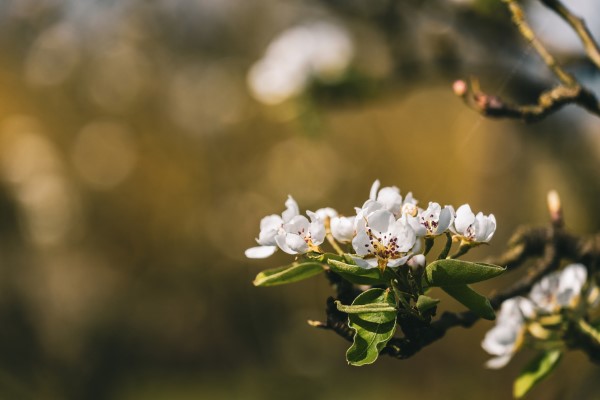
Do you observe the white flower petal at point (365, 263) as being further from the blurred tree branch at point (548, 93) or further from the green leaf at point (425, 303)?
the blurred tree branch at point (548, 93)

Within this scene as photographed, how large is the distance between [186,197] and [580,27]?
21.1ft

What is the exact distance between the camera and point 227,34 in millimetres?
6156

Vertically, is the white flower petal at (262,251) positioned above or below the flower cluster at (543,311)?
above

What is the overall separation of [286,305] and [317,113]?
471 cm

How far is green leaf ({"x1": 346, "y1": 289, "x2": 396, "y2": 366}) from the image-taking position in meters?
0.50

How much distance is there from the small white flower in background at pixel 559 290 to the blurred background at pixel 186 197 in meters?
1.66

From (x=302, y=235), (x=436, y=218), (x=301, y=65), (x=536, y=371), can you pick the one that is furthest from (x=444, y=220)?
(x=301, y=65)

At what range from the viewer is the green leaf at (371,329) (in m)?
0.50

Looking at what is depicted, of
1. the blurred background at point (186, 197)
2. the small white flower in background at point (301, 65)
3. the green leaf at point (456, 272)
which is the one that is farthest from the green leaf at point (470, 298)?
the blurred background at point (186, 197)

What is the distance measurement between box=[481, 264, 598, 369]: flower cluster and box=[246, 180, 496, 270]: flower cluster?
0.80ft

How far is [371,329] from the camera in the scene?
0.51 m


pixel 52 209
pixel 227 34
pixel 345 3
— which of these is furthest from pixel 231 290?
pixel 345 3

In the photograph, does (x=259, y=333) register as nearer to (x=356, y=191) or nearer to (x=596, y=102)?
(x=356, y=191)

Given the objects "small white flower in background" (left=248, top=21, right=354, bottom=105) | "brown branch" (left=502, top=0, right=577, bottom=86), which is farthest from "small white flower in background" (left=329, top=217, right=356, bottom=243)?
"small white flower in background" (left=248, top=21, right=354, bottom=105)
